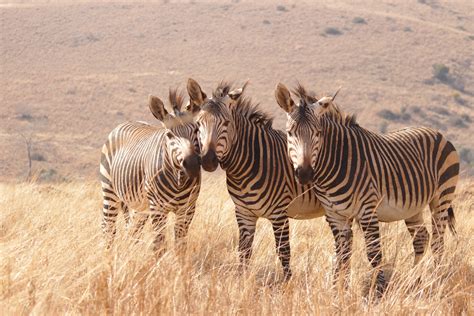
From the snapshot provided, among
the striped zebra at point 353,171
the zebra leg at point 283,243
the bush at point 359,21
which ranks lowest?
the bush at point 359,21

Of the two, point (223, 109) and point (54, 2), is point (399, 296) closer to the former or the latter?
point (223, 109)

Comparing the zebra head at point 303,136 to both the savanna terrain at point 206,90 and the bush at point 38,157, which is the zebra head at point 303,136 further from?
the bush at point 38,157

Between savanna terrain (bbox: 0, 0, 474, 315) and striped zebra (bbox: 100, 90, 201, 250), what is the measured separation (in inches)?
17.7

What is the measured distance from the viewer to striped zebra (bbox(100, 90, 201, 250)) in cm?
762

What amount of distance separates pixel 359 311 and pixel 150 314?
4.86 feet

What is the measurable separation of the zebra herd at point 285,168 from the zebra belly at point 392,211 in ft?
0.03

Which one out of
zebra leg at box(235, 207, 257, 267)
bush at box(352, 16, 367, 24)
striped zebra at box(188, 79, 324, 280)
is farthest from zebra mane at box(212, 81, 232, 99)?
bush at box(352, 16, 367, 24)

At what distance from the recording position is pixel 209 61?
67.6 meters

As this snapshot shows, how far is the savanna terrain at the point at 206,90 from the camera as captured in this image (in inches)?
230

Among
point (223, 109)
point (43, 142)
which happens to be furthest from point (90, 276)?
point (43, 142)

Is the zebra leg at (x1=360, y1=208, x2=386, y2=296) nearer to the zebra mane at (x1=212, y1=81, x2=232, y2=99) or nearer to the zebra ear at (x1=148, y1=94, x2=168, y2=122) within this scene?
the zebra mane at (x1=212, y1=81, x2=232, y2=99)

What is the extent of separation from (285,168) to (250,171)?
1.21 feet

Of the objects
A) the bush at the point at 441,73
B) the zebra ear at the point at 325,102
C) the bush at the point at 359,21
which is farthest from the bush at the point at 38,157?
the bush at the point at 359,21

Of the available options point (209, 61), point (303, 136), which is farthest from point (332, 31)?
point (303, 136)
